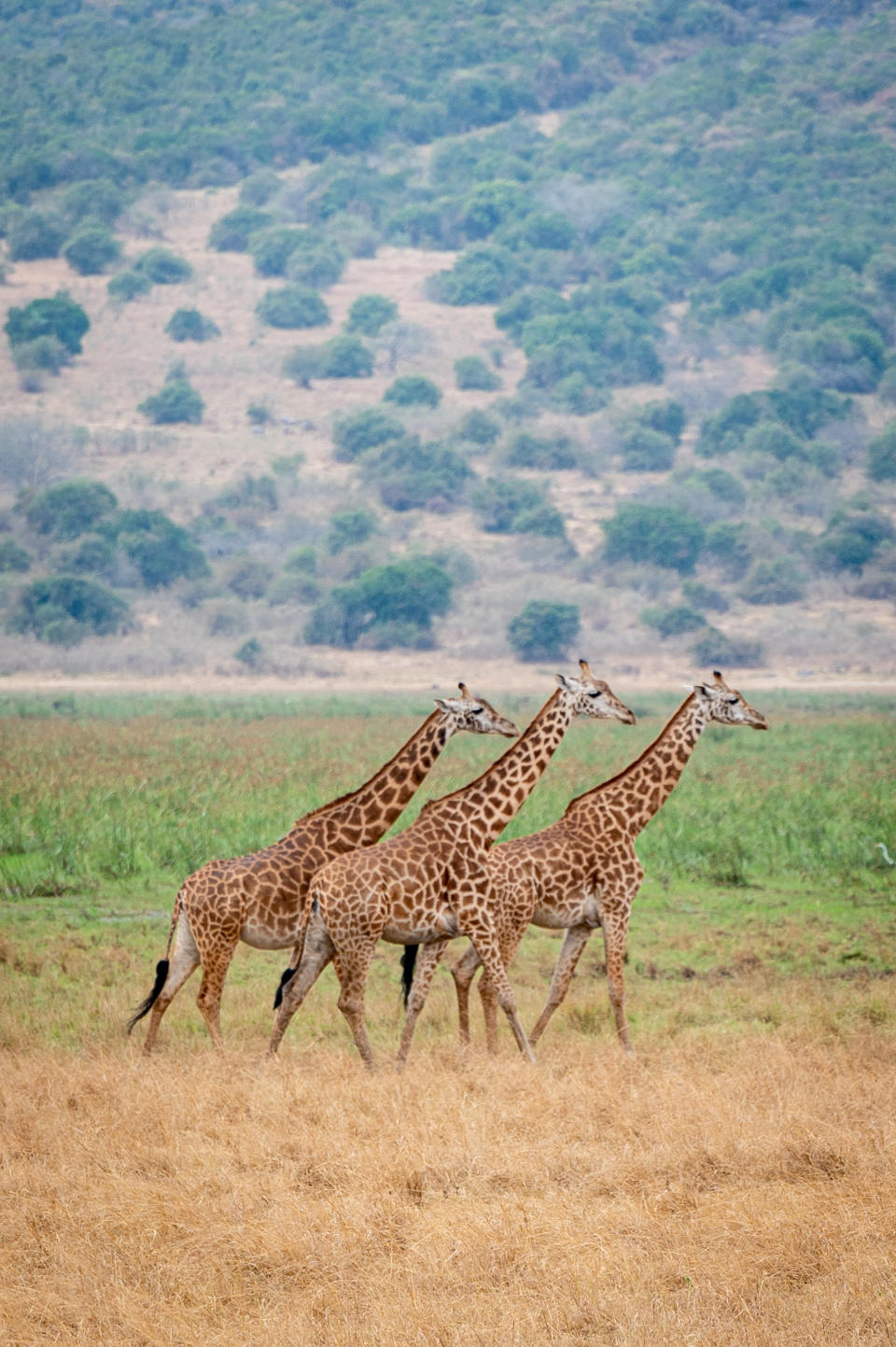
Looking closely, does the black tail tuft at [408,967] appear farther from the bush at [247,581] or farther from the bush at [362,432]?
the bush at [362,432]

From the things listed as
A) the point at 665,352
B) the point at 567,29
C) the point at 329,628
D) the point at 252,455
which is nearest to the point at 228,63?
the point at 567,29

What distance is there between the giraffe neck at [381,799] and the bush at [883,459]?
77134mm

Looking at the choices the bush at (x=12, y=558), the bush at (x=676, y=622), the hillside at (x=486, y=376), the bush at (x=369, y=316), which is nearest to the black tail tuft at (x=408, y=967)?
the hillside at (x=486, y=376)

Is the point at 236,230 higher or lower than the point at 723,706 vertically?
higher

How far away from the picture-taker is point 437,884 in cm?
905

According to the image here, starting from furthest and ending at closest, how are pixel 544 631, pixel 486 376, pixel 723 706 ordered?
pixel 486 376
pixel 544 631
pixel 723 706

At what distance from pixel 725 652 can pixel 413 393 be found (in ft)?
123

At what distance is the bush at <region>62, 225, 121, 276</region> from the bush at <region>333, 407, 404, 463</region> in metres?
31.2

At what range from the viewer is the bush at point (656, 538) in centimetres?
7038

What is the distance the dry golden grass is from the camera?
5984 mm

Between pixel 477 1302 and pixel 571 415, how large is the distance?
285 feet

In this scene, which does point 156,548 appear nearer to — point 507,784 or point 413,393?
point 413,393

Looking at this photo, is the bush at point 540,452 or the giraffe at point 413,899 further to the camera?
the bush at point 540,452

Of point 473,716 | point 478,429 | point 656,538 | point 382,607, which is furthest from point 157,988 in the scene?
point 478,429
